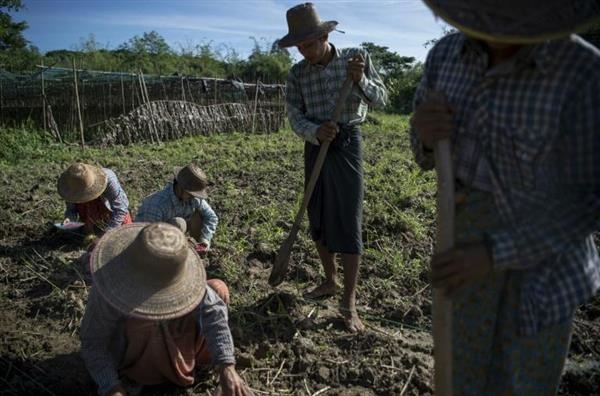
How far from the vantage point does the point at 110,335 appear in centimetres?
230

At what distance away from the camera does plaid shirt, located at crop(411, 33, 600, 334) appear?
1273 mm

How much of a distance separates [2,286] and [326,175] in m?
2.51

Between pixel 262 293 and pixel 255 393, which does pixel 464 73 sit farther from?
pixel 262 293

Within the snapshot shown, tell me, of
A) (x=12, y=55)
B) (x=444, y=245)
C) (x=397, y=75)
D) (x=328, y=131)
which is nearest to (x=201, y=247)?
(x=328, y=131)

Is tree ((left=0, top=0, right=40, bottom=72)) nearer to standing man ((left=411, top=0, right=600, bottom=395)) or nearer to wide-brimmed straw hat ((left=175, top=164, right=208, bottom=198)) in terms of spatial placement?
wide-brimmed straw hat ((left=175, top=164, right=208, bottom=198))

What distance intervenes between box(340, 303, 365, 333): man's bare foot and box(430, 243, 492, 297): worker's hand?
73.2 inches

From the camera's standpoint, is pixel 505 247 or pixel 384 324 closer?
pixel 505 247

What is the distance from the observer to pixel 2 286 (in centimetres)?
372

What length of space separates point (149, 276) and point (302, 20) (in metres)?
1.78

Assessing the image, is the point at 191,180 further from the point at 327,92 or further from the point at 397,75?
the point at 397,75

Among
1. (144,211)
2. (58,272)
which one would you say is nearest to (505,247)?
(144,211)

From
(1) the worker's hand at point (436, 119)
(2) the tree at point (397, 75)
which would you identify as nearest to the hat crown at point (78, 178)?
(1) the worker's hand at point (436, 119)

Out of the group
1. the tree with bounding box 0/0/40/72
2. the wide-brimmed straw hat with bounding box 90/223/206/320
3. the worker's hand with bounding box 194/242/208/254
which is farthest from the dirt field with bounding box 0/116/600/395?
the tree with bounding box 0/0/40/72

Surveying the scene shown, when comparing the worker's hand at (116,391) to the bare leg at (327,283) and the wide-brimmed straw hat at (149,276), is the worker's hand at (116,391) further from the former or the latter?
the bare leg at (327,283)
